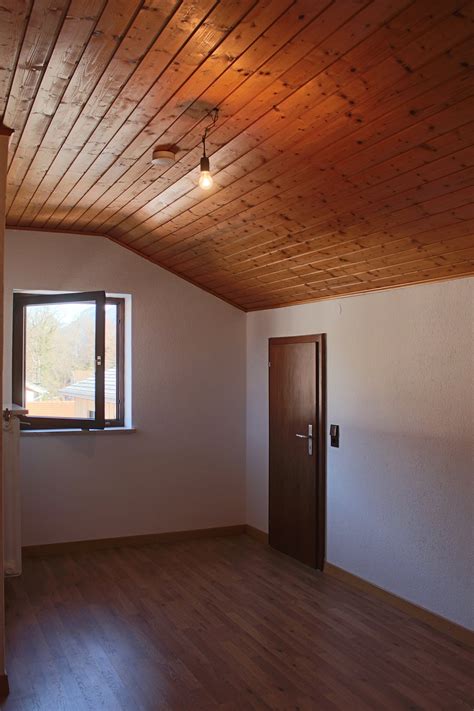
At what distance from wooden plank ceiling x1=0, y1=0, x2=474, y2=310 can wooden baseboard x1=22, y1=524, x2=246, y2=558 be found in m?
2.68

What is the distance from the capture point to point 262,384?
6113 millimetres

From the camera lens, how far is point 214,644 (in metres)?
3.77

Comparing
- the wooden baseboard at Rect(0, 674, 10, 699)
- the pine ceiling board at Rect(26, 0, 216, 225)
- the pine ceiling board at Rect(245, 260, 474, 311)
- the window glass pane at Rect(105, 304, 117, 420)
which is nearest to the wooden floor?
the wooden baseboard at Rect(0, 674, 10, 699)

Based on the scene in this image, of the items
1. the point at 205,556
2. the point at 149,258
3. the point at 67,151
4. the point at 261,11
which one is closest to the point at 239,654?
the point at 205,556

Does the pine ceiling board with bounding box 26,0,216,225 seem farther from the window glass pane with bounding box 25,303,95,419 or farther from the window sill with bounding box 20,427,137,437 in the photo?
the window sill with bounding box 20,427,137,437

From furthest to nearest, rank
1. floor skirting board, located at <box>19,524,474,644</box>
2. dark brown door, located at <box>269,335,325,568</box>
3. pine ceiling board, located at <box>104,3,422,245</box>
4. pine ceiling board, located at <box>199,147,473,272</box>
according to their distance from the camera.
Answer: dark brown door, located at <box>269,335,325,568</box>, floor skirting board, located at <box>19,524,474,644</box>, pine ceiling board, located at <box>199,147,473,272</box>, pine ceiling board, located at <box>104,3,422,245</box>

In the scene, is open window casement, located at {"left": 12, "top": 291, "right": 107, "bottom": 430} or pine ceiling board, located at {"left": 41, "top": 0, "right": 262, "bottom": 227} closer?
pine ceiling board, located at {"left": 41, "top": 0, "right": 262, "bottom": 227}

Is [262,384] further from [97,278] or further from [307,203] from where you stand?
[307,203]

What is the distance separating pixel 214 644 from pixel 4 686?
3.69 ft

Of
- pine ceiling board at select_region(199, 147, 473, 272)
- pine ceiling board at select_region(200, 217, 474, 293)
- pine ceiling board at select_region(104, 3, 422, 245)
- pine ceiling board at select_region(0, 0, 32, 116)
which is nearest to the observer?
pine ceiling board at select_region(0, 0, 32, 116)

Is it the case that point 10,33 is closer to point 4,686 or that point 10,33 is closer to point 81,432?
point 4,686

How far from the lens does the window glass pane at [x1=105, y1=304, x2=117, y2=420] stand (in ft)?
19.7

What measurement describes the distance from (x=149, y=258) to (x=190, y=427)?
61.3 inches

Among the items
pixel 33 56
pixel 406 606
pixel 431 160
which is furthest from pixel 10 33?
pixel 406 606
